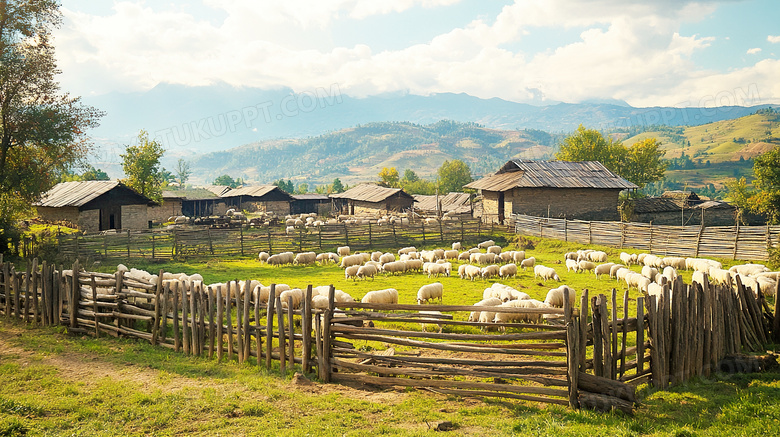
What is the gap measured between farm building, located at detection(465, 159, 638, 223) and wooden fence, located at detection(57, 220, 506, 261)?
12.0ft

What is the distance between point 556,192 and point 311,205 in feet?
138

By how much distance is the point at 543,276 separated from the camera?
756 inches

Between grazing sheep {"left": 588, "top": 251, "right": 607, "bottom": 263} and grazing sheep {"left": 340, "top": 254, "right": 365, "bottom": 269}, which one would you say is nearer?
grazing sheep {"left": 588, "top": 251, "right": 607, "bottom": 263}

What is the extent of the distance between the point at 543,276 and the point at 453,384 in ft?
41.4

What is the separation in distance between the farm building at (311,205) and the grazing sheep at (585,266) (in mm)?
49847

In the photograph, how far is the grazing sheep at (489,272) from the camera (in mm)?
19656

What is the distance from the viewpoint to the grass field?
6.49m

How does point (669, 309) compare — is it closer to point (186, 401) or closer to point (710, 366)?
point (710, 366)

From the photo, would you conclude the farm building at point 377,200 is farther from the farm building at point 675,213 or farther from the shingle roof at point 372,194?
the farm building at point 675,213

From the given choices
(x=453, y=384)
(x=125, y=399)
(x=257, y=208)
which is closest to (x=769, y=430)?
(x=453, y=384)

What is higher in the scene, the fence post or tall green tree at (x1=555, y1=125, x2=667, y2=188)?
tall green tree at (x1=555, y1=125, x2=667, y2=188)

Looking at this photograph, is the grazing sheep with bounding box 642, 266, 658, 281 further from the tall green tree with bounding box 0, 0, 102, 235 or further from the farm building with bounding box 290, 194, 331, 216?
the farm building with bounding box 290, 194, 331, 216

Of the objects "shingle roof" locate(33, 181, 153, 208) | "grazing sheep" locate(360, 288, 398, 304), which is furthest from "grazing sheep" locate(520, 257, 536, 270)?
"shingle roof" locate(33, 181, 153, 208)

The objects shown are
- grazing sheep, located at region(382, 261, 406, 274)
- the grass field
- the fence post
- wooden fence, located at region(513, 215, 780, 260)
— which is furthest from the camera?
grazing sheep, located at region(382, 261, 406, 274)
